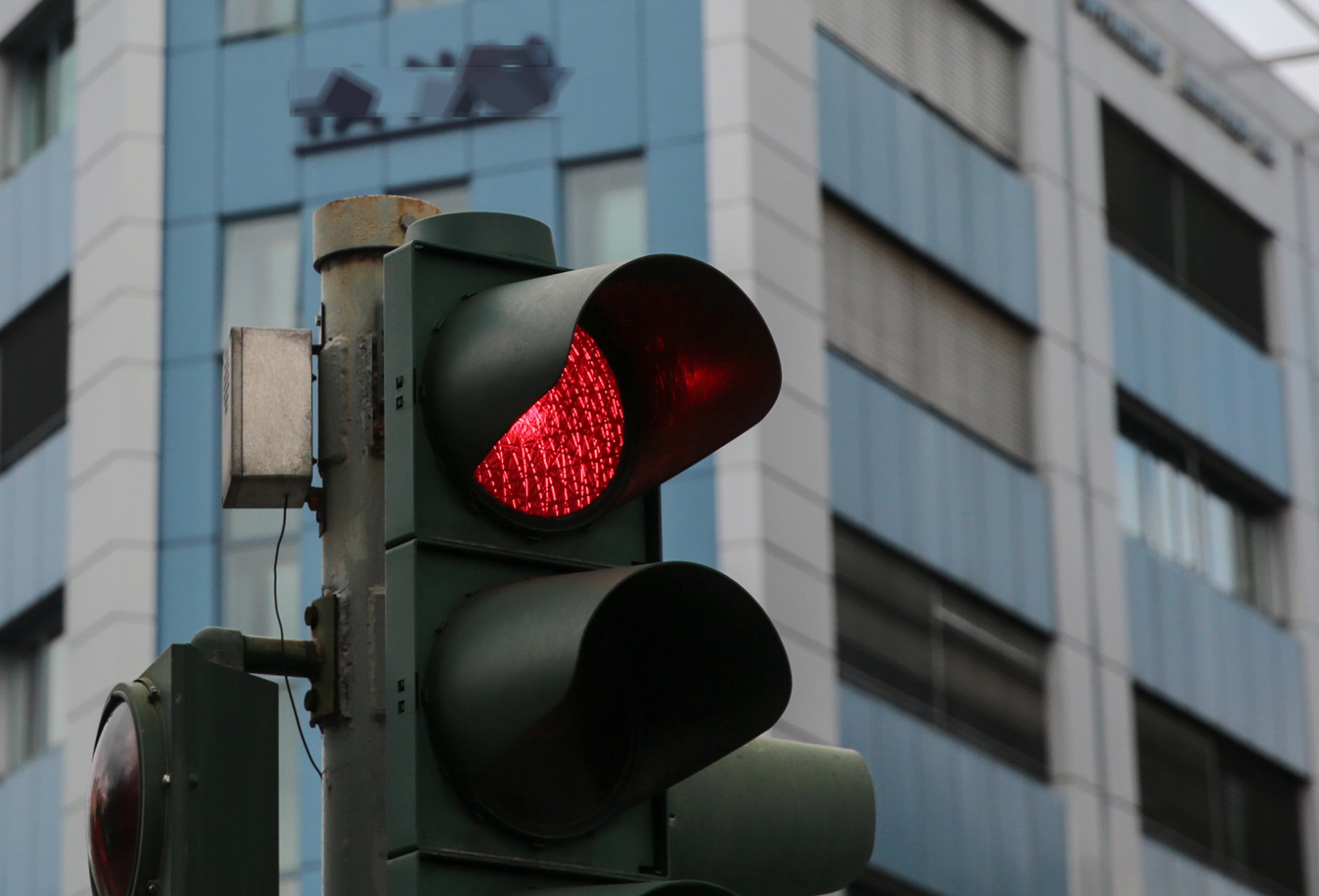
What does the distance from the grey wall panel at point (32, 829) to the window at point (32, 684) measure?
433 mm

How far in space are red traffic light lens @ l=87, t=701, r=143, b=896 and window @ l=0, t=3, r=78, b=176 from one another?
85.0ft

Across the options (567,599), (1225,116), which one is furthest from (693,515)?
(567,599)

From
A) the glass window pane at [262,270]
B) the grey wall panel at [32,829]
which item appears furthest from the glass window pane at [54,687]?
the glass window pane at [262,270]

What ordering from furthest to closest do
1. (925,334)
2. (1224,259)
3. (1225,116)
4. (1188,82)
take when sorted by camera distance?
1. (1224,259)
2. (1225,116)
3. (1188,82)
4. (925,334)

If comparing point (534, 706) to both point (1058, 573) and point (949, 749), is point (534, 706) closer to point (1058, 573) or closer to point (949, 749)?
point (949, 749)

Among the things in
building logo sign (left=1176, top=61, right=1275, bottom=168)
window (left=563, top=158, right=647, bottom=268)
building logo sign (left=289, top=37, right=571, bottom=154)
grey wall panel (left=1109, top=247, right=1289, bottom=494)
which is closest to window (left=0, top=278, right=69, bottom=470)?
building logo sign (left=289, top=37, right=571, bottom=154)

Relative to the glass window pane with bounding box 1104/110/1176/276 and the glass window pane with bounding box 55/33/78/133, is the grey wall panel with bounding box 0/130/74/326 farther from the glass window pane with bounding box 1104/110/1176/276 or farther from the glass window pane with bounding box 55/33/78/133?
the glass window pane with bounding box 1104/110/1176/276

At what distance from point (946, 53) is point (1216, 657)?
8.44 meters

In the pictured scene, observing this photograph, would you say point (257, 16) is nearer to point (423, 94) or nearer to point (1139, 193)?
point (423, 94)

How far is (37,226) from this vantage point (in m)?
Answer: 28.3

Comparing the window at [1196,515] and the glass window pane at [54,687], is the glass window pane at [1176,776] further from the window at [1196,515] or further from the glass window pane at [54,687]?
the glass window pane at [54,687]

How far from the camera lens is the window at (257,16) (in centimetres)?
2647

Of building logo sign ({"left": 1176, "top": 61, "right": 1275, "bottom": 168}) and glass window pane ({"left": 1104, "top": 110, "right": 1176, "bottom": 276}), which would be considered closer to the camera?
glass window pane ({"left": 1104, "top": 110, "right": 1176, "bottom": 276})

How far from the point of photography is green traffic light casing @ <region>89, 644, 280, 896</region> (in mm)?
3195
